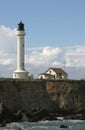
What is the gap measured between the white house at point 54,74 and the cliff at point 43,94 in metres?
12.0

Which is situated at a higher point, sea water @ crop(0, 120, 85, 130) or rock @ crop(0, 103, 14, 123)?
rock @ crop(0, 103, 14, 123)

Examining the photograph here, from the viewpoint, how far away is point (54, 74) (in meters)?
88.6

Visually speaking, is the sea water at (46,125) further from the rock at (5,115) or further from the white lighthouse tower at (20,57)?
the white lighthouse tower at (20,57)

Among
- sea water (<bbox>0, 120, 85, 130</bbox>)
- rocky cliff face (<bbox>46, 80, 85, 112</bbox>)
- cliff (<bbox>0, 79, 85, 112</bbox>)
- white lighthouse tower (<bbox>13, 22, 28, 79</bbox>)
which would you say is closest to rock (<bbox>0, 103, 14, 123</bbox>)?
sea water (<bbox>0, 120, 85, 130</bbox>)

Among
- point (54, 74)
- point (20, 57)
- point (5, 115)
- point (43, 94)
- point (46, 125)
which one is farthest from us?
point (54, 74)

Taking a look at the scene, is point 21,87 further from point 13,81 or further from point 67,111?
point 67,111

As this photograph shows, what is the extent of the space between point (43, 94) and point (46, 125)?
1305 cm

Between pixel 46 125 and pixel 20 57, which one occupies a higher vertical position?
pixel 20 57

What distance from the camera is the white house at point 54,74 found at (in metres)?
87.9

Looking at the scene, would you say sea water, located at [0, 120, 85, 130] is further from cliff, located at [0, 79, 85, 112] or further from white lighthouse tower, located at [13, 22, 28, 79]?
white lighthouse tower, located at [13, 22, 28, 79]

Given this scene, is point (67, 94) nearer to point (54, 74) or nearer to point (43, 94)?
point (43, 94)

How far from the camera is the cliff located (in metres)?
70.8

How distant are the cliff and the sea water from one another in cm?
789

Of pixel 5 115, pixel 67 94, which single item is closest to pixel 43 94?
pixel 67 94
